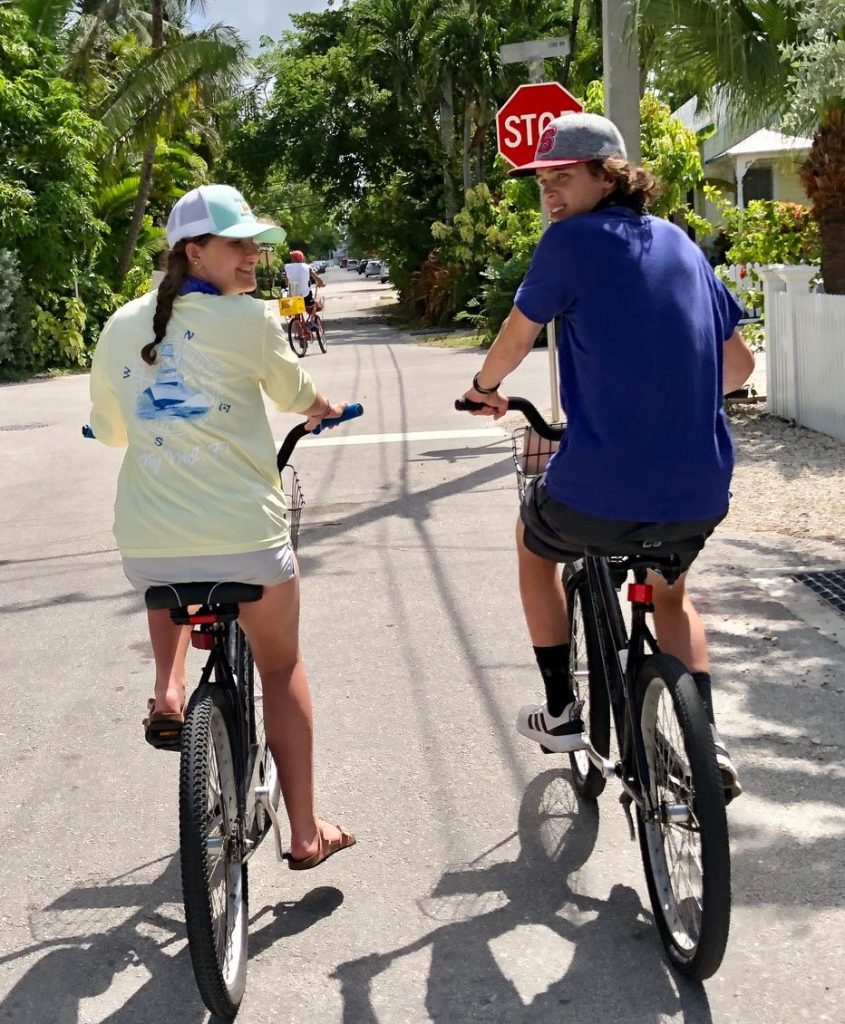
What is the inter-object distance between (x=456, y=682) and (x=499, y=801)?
3.95 feet

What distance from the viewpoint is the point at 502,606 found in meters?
6.50

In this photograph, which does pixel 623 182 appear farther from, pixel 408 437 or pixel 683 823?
pixel 408 437

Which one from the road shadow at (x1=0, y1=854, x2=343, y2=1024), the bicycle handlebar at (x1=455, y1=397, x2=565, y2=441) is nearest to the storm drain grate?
the bicycle handlebar at (x1=455, y1=397, x2=565, y2=441)

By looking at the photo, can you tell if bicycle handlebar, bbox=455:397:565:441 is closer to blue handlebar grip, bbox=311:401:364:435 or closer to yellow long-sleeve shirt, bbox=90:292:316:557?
blue handlebar grip, bbox=311:401:364:435

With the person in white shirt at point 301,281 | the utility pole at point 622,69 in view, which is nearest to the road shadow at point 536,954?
the utility pole at point 622,69

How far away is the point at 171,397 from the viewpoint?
316 cm

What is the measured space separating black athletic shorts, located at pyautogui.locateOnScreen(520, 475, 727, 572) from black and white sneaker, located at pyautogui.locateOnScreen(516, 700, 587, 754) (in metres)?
0.62

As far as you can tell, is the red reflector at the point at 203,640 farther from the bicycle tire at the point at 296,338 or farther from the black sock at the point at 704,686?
the bicycle tire at the point at 296,338

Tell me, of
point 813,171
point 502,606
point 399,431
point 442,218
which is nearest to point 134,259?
point 442,218

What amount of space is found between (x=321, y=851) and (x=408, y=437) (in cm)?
903

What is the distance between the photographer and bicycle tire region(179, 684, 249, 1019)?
2.86 m

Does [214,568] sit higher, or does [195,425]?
[195,425]

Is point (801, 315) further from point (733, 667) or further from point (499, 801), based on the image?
point (499, 801)

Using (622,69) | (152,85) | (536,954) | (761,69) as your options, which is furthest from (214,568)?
(152,85)
